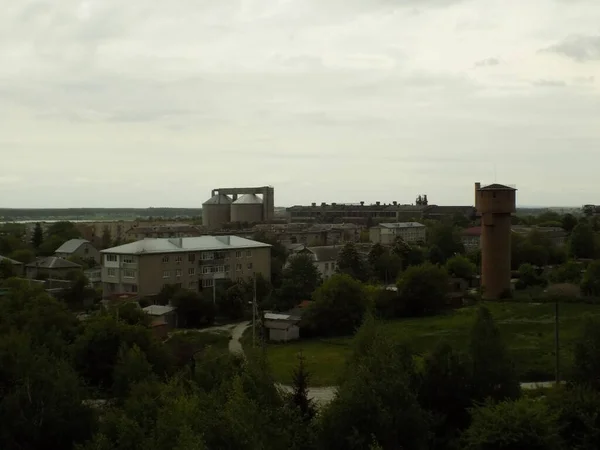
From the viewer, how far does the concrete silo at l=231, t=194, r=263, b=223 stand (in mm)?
70688

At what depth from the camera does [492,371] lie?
13344 millimetres

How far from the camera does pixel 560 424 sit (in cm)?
1184

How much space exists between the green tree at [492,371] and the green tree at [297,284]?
16513 mm

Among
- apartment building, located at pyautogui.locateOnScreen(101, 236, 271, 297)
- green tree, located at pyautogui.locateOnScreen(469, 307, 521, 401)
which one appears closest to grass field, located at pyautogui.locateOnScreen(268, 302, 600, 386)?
green tree, located at pyautogui.locateOnScreen(469, 307, 521, 401)

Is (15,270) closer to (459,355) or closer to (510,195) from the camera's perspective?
(510,195)

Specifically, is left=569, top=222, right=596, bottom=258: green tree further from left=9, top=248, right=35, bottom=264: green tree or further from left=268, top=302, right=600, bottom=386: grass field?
left=9, top=248, right=35, bottom=264: green tree

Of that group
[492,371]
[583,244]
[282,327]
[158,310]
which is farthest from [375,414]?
[583,244]

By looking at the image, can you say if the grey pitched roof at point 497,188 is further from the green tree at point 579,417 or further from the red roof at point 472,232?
the red roof at point 472,232

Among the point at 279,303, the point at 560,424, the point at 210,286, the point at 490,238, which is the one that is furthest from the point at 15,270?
the point at 560,424

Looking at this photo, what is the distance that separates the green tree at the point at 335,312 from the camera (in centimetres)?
2555

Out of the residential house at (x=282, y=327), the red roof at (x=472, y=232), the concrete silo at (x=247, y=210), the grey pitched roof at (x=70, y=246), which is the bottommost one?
the residential house at (x=282, y=327)

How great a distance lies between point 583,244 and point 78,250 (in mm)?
34443

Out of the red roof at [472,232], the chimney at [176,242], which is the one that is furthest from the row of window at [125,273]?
the red roof at [472,232]

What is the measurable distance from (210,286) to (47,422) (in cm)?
2042
